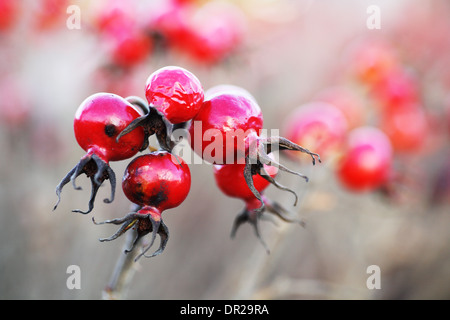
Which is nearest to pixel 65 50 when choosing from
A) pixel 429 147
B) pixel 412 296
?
pixel 429 147

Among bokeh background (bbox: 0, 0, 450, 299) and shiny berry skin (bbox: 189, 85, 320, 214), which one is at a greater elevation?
bokeh background (bbox: 0, 0, 450, 299)

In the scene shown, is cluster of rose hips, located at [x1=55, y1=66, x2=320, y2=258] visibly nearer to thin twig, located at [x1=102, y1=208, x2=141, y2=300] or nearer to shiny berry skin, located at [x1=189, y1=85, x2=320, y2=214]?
shiny berry skin, located at [x1=189, y1=85, x2=320, y2=214]

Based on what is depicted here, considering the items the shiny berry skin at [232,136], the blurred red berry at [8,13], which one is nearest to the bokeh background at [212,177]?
the blurred red berry at [8,13]

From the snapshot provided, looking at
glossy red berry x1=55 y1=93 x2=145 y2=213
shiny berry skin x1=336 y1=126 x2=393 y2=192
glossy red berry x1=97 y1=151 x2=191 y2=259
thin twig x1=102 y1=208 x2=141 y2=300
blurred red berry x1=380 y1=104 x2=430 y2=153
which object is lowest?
thin twig x1=102 y1=208 x2=141 y2=300

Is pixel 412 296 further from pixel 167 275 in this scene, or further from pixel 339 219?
pixel 167 275

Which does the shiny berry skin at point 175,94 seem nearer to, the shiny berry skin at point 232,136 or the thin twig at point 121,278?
the shiny berry skin at point 232,136

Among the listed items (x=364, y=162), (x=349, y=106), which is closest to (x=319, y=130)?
(x=364, y=162)

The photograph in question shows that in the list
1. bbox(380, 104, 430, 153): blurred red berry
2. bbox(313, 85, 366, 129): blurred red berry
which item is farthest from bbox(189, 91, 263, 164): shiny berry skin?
bbox(380, 104, 430, 153): blurred red berry
